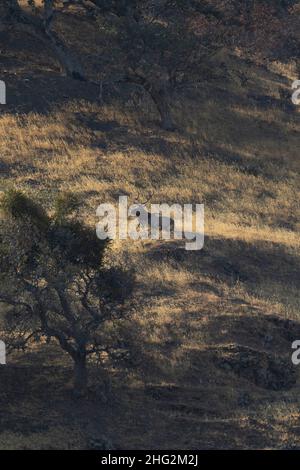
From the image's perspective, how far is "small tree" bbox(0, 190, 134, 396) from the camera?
81.7 ft

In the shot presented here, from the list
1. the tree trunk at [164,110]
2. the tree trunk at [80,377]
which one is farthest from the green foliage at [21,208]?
the tree trunk at [164,110]

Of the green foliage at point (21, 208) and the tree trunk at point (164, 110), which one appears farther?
the tree trunk at point (164, 110)

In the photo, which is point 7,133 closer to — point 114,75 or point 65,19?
point 114,75

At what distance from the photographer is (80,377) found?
26.3 m

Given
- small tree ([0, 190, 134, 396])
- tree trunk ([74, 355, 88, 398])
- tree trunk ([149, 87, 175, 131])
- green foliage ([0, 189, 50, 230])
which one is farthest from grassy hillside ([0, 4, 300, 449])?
small tree ([0, 190, 134, 396])

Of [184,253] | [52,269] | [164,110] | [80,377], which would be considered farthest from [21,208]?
[164,110]

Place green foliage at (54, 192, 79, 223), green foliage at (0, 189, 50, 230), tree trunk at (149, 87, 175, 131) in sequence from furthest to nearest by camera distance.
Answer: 1. tree trunk at (149, 87, 175, 131)
2. green foliage at (54, 192, 79, 223)
3. green foliage at (0, 189, 50, 230)

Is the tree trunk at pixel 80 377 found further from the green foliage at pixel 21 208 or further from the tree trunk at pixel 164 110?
the tree trunk at pixel 164 110

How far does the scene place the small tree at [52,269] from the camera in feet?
81.7

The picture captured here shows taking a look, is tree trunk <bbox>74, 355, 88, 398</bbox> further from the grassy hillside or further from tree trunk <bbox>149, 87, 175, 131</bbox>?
tree trunk <bbox>149, 87, 175, 131</bbox>

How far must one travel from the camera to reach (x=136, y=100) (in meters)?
53.0

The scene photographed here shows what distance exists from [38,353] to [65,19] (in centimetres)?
3613

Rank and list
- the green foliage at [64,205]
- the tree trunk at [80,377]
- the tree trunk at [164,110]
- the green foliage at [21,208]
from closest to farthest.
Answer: the green foliage at [21,208] < the green foliage at [64,205] < the tree trunk at [80,377] < the tree trunk at [164,110]
